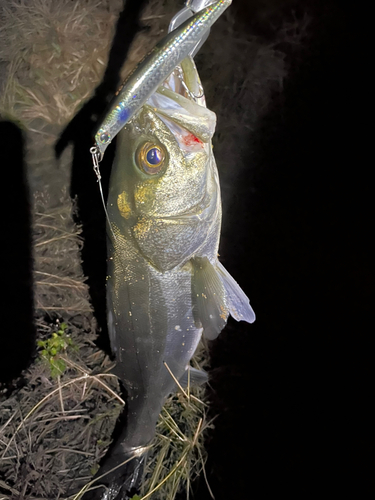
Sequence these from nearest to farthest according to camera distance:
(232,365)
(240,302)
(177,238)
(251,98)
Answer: (177,238) → (240,302) → (251,98) → (232,365)

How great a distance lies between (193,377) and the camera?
2.27 m

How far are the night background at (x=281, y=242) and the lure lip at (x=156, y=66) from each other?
1022 millimetres

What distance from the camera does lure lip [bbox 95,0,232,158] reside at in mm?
1102

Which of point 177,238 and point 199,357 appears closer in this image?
point 177,238

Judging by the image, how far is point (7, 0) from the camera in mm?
2088

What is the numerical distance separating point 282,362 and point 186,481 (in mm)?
1183

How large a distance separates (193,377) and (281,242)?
108cm

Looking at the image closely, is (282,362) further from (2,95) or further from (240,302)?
(2,95)

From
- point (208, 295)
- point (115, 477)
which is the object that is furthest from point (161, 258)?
point (115, 477)

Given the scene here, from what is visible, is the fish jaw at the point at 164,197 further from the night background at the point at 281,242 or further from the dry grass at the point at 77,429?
the dry grass at the point at 77,429

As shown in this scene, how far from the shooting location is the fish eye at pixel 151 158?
140cm

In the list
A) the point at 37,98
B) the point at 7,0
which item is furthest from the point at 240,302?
the point at 7,0

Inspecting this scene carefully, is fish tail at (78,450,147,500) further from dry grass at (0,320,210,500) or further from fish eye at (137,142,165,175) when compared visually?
fish eye at (137,142,165,175)

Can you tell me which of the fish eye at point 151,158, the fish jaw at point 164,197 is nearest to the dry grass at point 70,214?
the fish jaw at point 164,197
